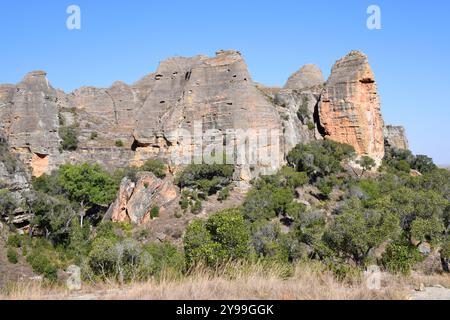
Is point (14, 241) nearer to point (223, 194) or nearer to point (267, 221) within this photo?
point (223, 194)

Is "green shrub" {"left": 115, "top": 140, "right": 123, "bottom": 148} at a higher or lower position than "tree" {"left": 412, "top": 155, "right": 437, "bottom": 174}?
higher

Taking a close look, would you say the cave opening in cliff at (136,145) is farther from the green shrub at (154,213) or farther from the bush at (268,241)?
the bush at (268,241)

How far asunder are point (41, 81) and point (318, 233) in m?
24.0

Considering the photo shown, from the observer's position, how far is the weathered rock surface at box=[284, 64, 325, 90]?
45781mm

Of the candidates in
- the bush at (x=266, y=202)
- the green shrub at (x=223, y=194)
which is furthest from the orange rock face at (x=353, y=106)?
the green shrub at (x=223, y=194)

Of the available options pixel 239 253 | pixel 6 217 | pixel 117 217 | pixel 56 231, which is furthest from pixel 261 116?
pixel 239 253

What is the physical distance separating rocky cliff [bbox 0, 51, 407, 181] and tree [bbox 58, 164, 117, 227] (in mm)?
3391

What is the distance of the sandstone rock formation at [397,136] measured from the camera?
4439 cm

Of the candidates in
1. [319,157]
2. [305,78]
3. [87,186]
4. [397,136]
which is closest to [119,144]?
[87,186]

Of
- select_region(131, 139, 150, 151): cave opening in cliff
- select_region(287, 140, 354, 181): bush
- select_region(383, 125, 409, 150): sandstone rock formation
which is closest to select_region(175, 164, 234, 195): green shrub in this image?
select_region(131, 139, 150, 151): cave opening in cliff

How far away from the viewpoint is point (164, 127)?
31609 mm

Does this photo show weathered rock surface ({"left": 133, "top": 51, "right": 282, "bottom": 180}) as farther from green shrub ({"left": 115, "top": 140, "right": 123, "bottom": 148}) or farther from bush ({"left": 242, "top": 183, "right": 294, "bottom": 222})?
green shrub ({"left": 115, "top": 140, "right": 123, "bottom": 148})

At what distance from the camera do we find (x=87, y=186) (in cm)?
2883

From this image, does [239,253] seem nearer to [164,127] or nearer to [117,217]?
[117,217]
